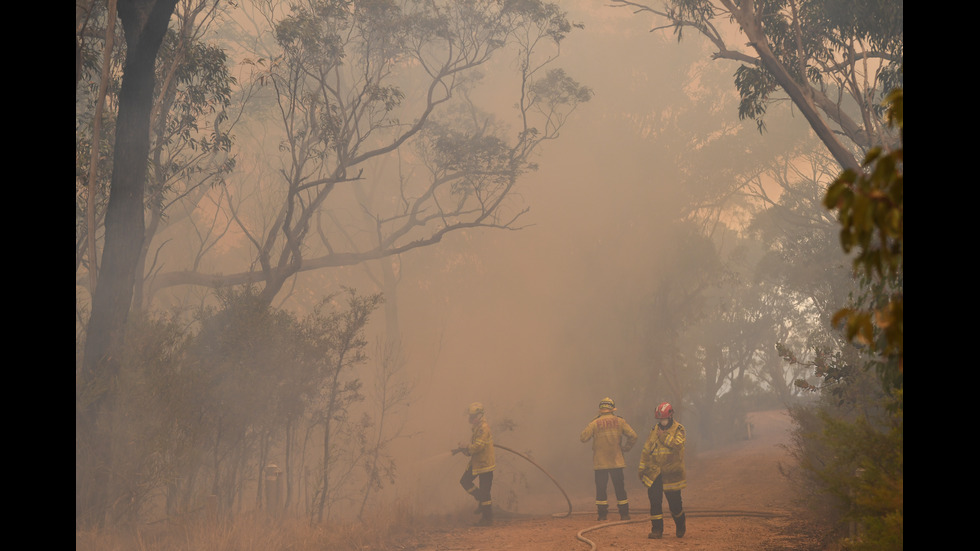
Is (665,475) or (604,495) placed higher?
(665,475)

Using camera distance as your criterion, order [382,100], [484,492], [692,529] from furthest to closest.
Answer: [382,100] → [484,492] → [692,529]

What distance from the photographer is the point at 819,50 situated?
11.6 metres

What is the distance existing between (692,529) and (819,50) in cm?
758

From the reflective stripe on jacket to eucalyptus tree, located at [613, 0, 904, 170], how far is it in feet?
22.3

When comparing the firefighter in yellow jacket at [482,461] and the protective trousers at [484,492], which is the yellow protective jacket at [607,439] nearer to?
the firefighter in yellow jacket at [482,461]

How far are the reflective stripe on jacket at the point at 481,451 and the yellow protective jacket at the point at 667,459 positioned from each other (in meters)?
3.04

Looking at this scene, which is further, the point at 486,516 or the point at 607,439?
the point at 486,516

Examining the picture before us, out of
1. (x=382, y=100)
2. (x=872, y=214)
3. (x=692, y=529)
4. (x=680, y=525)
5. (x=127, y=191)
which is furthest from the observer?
(x=382, y=100)

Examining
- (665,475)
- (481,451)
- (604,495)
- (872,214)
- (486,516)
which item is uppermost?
(872,214)

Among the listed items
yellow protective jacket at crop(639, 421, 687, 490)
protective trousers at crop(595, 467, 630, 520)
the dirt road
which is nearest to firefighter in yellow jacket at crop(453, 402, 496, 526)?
the dirt road

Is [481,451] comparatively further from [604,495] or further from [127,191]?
[127,191]

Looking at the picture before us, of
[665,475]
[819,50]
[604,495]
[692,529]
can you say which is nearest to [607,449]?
[604,495]

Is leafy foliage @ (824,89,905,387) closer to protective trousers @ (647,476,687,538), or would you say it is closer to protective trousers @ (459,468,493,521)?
protective trousers @ (647,476,687,538)
